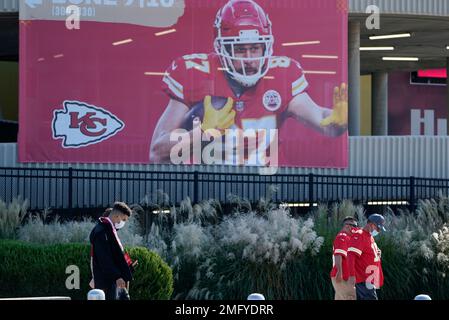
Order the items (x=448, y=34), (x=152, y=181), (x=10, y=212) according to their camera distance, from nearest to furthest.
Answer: (x=10, y=212)
(x=152, y=181)
(x=448, y=34)

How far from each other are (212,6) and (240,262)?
7670mm

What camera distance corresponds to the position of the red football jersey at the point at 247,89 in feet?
78.1

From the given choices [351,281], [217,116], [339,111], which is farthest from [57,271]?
[339,111]

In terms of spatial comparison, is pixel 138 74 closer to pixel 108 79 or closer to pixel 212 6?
pixel 108 79

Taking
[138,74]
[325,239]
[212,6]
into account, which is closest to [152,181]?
[138,74]

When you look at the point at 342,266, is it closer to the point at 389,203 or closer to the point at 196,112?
the point at 389,203

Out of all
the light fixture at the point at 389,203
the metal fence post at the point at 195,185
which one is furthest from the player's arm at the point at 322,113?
the metal fence post at the point at 195,185

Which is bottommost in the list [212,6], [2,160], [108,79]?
[2,160]

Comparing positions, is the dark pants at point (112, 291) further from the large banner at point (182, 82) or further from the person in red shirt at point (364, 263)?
the large banner at point (182, 82)

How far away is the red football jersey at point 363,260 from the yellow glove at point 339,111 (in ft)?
32.1

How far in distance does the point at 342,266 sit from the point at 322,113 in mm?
9943

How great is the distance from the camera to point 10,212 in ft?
64.3

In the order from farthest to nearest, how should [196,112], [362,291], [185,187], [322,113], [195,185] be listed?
[322,113] → [196,112] → [185,187] → [195,185] → [362,291]

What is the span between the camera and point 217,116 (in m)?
23.9
